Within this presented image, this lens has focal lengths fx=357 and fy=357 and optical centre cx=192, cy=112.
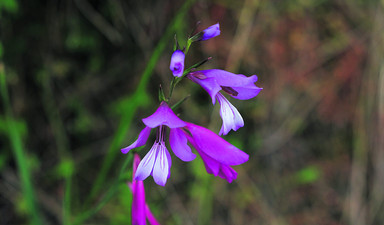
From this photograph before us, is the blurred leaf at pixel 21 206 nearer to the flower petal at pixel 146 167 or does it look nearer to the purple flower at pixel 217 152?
the flower petal at pixel 146 167

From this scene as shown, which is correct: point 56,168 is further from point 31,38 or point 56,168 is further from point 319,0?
point 319,0

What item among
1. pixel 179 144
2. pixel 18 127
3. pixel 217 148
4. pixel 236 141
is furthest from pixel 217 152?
pixel 18 127

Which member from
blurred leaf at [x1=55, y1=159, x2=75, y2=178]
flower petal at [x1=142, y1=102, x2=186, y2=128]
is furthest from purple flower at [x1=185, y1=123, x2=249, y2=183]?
blurred leaf at [x1=55, y1=159, x2=75, y2=178]

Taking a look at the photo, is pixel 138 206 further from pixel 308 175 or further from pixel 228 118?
pixel 308 175

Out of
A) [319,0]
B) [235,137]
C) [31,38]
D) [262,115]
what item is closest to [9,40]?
[31,38]

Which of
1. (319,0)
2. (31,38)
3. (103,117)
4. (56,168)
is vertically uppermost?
(31,38)

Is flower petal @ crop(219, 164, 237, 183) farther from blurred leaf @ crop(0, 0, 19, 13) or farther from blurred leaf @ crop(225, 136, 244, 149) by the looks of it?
blurred leaf @ crop(0, 0, 19, 13)
